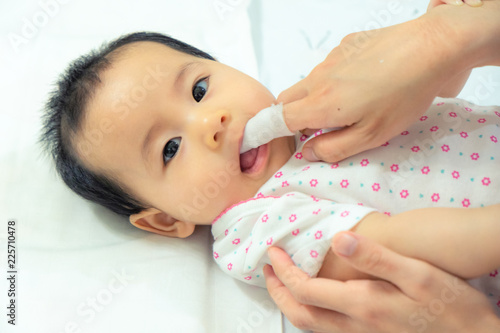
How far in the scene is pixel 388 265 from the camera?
95cm

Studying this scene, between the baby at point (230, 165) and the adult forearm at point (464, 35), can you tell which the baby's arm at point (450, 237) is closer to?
the baby at point (230, 165)

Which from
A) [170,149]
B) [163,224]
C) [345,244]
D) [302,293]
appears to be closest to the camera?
[345,244]

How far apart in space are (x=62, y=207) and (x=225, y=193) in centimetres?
54

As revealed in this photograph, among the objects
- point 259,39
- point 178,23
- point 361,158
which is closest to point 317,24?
point 259,39

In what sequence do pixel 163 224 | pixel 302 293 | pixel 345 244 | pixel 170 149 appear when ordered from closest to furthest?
pixel 345 244
pixel 302 293
pixel 170 149
pixel 163 224

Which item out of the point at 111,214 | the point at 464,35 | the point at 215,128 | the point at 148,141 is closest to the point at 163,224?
the point at 111,214

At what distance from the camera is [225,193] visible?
1252mm

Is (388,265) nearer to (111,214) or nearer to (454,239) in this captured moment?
(454,239)

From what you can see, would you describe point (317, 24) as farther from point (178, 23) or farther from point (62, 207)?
point (62, 207)

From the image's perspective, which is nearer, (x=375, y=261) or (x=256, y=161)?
(x=375, y=261)

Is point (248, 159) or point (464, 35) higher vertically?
point (464, 35)

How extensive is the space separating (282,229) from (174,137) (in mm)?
388

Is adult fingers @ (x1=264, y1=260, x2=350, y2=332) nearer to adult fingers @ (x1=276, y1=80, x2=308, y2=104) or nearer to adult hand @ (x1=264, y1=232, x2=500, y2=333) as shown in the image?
adult hand @ (x1=264, y1=232, x2=500, y2=333)

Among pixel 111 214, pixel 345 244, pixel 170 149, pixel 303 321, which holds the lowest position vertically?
pixel 303 321
